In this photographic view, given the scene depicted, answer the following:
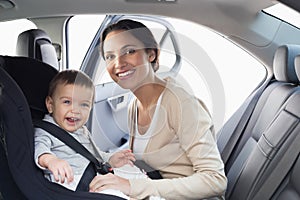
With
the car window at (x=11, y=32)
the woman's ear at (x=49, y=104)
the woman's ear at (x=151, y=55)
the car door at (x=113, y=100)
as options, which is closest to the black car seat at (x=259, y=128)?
the car door at (x=113, y=100)

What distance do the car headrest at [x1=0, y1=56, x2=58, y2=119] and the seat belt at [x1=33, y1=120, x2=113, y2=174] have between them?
0.37ft

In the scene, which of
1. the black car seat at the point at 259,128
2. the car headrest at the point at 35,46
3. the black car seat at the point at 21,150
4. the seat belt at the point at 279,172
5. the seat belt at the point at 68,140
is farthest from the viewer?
the car headrest at the point at 35,46

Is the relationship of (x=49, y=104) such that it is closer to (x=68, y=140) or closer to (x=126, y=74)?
(x=68, y=140)

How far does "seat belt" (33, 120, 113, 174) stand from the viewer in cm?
160

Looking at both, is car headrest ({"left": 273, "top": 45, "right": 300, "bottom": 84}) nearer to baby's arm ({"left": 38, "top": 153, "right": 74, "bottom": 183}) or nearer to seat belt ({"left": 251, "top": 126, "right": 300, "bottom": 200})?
seat belt ({"left": 251, "top": 126, "right": 300, "bottom": 200})

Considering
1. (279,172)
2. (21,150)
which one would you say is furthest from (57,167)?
(279,172)

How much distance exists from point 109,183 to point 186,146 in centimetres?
29

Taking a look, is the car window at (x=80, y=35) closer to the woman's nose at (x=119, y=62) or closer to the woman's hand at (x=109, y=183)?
the woman's nose at (x=119, y=62)

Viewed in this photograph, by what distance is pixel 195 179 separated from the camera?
5.38ft

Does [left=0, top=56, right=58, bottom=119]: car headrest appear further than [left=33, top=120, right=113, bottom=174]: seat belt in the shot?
Yes

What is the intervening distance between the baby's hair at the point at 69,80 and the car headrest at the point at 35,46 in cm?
67

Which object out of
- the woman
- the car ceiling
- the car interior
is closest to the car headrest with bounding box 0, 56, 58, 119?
the car interior

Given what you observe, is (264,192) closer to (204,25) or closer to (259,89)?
(259,89)

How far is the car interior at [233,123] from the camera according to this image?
1.43 metres
